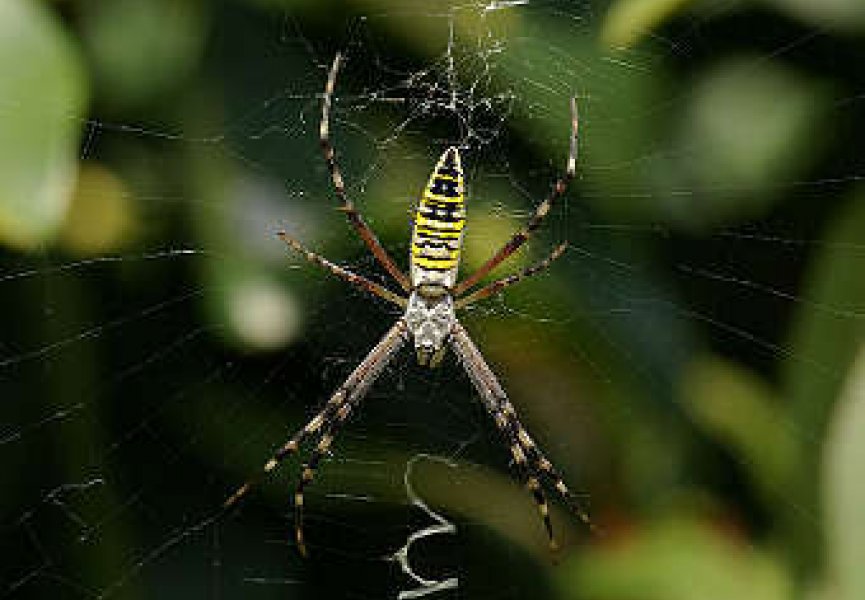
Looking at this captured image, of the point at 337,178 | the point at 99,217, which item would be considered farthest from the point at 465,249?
the point at 99,217

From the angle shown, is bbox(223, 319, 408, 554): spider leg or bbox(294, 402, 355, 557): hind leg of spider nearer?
bbox(294, 402, 355, 557): hind leg of spider

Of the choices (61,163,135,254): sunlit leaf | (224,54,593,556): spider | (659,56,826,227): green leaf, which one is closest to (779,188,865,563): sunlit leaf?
(659,56,826,227): green leaf

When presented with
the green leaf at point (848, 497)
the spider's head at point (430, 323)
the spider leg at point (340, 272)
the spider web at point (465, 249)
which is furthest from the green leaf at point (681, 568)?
the spider's head at point (430, 323)

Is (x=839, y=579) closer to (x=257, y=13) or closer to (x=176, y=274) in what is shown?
(x=176, y=274)

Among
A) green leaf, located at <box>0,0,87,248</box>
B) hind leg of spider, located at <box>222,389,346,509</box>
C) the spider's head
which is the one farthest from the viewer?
the spider's head

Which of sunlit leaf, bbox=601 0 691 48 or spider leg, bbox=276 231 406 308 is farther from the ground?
sunlit leaf, bbox=601 0 691 48

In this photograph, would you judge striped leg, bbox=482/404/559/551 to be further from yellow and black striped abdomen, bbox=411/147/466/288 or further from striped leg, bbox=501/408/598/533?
Answer: yellow and black striped abdomen, bbox=411/147/466/288
